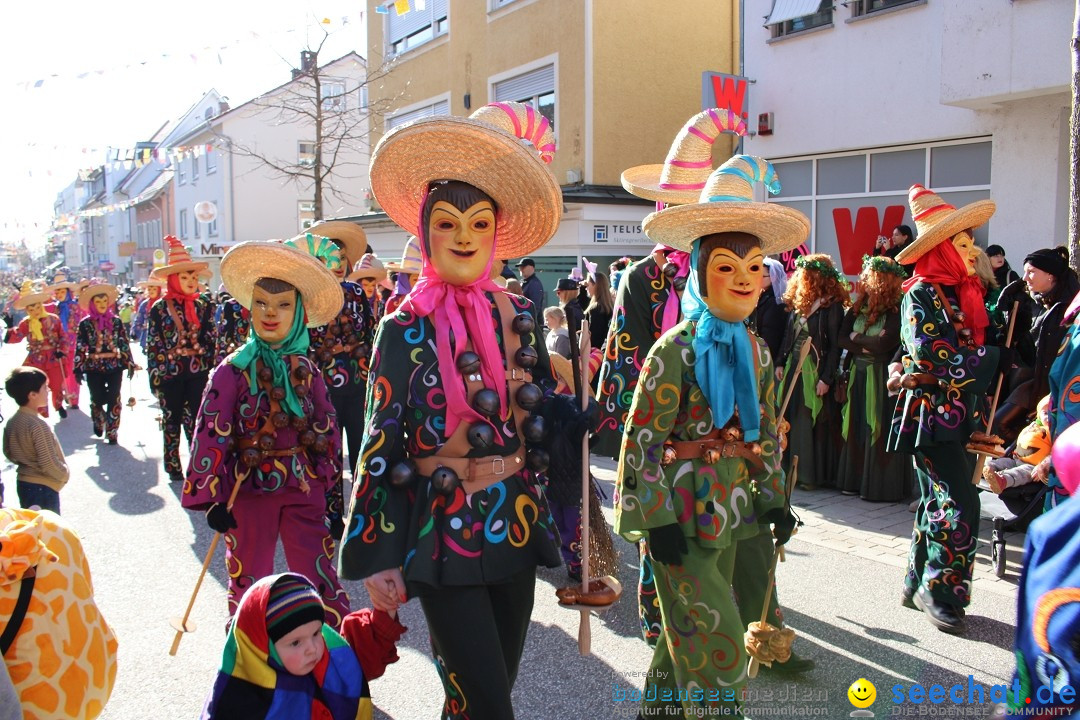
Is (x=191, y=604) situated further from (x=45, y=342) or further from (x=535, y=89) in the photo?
(x=535, y=89)

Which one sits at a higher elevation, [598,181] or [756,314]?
[598,181]

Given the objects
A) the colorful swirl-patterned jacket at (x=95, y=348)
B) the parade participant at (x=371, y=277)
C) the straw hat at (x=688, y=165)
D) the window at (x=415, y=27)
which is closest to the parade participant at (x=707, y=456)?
the straw hat at (x=688, y=165)

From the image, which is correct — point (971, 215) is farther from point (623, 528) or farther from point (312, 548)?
point (312, 548)

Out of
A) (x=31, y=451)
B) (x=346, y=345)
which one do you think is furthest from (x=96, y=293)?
(x=31, y=451)

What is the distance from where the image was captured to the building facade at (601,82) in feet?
54.7

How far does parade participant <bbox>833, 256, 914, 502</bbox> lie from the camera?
716 cm

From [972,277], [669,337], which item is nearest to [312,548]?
[669,337]

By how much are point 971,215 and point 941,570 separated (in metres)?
1.91

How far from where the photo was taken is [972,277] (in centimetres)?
495

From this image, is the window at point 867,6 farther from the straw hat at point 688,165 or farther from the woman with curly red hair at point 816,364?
the straw hat at point 688,165

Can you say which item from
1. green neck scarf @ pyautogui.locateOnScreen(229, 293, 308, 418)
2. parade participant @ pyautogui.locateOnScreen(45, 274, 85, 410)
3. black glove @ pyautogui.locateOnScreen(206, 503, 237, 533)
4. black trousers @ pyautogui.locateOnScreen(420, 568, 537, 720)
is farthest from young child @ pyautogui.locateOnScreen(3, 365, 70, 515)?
parade participant @ pyautogui.locateOnScreen(45, 274, 85, 410)

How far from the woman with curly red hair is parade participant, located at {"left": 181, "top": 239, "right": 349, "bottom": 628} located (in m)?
4.15

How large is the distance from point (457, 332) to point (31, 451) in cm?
422

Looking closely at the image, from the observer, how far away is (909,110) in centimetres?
1206
